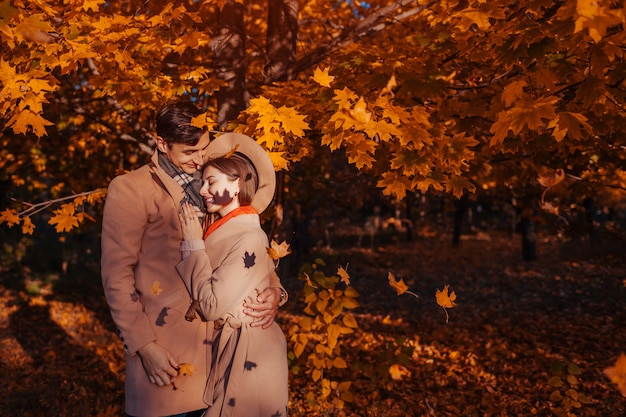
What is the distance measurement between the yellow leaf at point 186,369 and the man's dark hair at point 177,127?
3.25ft

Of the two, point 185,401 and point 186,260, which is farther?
point 185,401

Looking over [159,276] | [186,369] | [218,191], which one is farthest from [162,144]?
[186,369]

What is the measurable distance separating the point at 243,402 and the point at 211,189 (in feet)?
2.93

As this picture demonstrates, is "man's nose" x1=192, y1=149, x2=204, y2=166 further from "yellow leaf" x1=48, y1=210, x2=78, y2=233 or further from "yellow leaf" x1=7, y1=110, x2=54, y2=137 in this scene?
"yellow leaf" x1=48, y1=210, x2=78, y2=233

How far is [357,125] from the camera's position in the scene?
2455mm

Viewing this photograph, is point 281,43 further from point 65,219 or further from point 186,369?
point 186,369

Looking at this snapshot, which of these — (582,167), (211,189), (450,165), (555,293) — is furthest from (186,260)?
(555,293)

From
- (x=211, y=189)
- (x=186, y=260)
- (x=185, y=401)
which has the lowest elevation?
(x=185, y=401)

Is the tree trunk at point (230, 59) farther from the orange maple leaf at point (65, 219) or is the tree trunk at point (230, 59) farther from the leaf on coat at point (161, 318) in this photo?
the leaf on coat at point (161, 318)

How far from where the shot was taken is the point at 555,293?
434 inches

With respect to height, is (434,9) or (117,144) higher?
(434,9)

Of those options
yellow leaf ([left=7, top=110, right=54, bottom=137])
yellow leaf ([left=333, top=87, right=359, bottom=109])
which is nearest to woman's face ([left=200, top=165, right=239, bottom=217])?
yellow leaf ([left=333, top=87, right=359, bottom=109])

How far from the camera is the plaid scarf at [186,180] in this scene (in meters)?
2.20

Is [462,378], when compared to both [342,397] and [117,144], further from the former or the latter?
[117,144]
